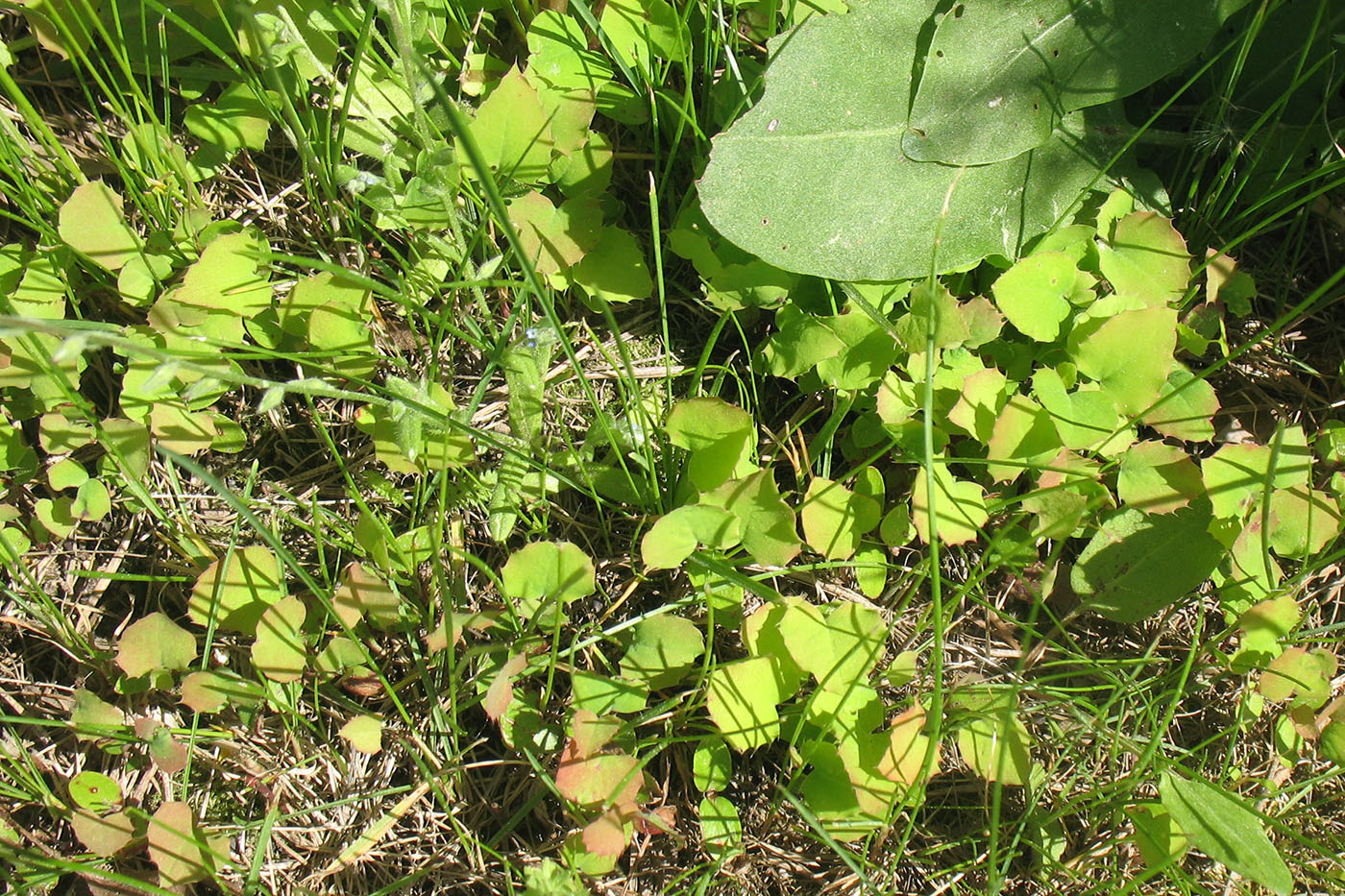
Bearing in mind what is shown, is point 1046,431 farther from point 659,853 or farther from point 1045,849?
point 659,853

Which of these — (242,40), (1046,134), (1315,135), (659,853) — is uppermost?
(242,40)

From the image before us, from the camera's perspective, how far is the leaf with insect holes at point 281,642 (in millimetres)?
1487

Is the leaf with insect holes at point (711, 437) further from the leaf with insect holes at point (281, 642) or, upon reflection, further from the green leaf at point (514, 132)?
the leaf with insect holes at point (281, 642)

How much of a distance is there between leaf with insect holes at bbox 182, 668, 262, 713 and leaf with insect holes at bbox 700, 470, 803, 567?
0.79 m

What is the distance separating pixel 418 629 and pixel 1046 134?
4.47 feet

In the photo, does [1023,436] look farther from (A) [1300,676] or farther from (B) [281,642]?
(B) [281,642]

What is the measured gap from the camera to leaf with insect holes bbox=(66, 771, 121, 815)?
1.51 metres

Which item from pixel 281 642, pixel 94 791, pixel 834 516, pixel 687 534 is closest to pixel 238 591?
pixel 281 642

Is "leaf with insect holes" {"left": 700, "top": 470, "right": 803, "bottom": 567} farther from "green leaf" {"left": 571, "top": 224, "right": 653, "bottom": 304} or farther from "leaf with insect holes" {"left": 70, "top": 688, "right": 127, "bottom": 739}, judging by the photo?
"leaf with insect holes" {"left": 70, "top": 688, "right": 127, "bottom": 739}

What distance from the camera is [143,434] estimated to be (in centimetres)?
161

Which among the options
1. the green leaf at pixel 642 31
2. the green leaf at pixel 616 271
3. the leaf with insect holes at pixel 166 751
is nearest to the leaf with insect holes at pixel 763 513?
the green leaf at pixel 616 271

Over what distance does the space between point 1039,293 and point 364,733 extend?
1.31m

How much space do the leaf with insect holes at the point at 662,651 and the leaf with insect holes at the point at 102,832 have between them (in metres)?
0.83

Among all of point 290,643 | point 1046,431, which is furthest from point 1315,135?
point 290,643
